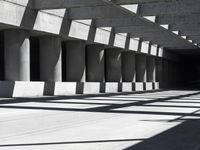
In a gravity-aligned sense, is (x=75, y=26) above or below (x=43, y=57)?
above

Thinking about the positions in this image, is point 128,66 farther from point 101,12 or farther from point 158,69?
point 101,12

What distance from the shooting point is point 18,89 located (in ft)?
89.8

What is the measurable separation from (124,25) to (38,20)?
886 cm

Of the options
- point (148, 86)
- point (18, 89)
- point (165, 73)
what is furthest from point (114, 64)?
point (165, 73)

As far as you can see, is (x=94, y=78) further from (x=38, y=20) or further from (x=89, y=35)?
(x=38, y=20)

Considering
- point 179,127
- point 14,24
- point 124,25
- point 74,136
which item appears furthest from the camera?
point 124,25

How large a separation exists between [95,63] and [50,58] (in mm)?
8469

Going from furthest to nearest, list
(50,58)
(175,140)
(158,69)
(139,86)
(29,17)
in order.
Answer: (158,69)
(139,86)
(50,58)
(29,17)
(175,140)

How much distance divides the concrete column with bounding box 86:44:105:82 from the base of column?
1.18 meters

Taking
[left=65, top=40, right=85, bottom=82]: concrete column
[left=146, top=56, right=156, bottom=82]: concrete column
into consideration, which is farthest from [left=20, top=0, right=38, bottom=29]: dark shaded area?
[left=146, top=56, right=156, bottom=82]: concrete column

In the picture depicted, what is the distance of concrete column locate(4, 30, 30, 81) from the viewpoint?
28.4m

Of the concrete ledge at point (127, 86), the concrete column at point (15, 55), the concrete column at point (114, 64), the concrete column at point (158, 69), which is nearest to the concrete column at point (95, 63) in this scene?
the concrete column at point (114, 64)

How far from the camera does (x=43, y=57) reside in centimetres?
3297

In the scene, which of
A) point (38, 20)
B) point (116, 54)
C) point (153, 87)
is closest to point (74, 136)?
point (38, 20)
